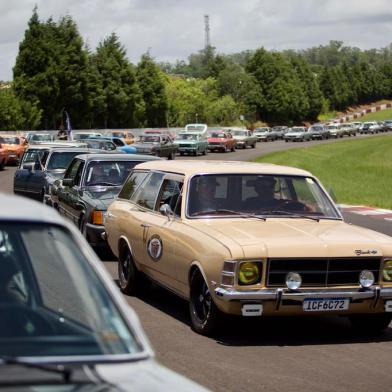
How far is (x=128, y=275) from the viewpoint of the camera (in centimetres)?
1107

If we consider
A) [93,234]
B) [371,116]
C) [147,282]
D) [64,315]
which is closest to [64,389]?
[64,315]

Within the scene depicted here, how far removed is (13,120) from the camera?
68062mm

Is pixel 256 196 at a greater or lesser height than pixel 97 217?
greater

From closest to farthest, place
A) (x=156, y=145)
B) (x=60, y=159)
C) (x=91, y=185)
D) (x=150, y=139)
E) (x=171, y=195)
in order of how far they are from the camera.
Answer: (x=171, y=195) → (x=91, y=185) → (x=60, y=159) → (x=156, y=145) → (x=150, y=139)

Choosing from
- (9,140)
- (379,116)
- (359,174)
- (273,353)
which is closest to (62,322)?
(273,353)

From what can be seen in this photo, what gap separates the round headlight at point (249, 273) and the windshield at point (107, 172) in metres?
7.59

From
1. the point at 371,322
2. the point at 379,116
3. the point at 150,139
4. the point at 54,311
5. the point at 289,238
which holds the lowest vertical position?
the point at 379,116

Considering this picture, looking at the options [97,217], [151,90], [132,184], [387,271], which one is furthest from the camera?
[151,90]

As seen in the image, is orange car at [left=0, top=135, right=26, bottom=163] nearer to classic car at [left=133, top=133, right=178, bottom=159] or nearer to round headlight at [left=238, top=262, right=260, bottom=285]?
classic car at [left=133, top=133, right=178, bottom=159]

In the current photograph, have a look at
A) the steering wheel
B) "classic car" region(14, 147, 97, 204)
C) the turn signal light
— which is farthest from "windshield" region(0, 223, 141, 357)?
"classic car" region(14, 147, 97, 204)

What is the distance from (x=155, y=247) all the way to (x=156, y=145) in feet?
145

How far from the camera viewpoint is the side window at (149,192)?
10.9 meters

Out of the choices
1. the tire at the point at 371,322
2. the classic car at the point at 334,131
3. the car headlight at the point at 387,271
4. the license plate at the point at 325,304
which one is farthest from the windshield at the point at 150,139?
the classic car at the point at 334,131

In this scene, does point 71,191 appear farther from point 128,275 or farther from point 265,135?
point 265,135
